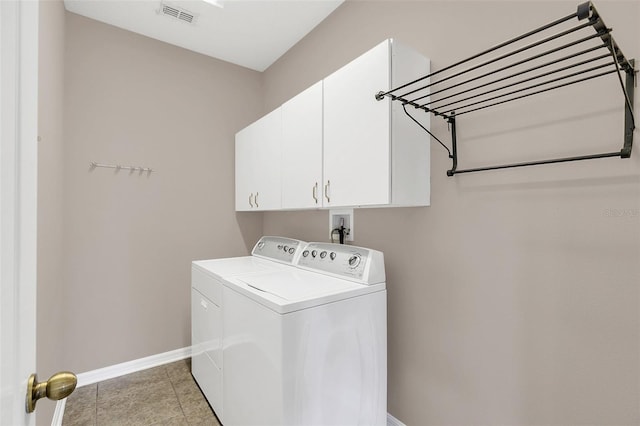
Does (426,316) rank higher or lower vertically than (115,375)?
higher

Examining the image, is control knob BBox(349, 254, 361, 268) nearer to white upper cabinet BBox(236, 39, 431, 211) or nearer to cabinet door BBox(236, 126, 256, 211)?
white upper cabinet BBox(236, 39, 431, 211)

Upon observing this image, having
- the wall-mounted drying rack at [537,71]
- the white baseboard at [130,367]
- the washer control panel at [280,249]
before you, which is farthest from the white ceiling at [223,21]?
the white baseboard at [130,367]

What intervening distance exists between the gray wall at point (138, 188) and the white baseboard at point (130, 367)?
46mm

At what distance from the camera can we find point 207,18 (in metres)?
2.33

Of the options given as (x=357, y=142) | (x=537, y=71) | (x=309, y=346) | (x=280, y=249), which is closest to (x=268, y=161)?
(x=280, y=249)

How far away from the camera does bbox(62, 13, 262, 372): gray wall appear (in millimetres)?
2295

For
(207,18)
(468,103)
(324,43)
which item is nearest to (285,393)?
(468,103)

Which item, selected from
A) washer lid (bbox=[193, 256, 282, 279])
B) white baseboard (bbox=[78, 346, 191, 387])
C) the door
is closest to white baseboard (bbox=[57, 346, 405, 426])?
white baseboard (bbox=[78, 346, 191, 387])

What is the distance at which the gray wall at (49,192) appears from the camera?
4.61 feet

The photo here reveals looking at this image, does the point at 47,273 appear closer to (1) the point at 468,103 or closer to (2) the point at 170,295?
(2) the point at 170,295

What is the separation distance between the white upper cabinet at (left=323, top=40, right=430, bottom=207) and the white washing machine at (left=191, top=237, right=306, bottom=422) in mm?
738

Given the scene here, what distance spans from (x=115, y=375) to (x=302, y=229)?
5.90ft

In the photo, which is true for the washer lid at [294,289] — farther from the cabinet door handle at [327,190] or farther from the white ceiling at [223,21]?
the white ceiling at [223,21]

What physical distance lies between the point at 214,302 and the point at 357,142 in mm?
1269
